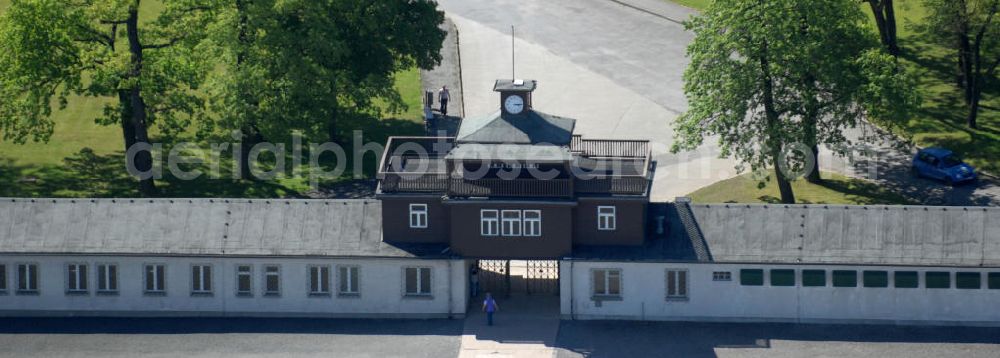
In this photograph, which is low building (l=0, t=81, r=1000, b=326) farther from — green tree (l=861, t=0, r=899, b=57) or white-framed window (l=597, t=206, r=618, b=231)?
green tree (l=861, t=0, r=899, b=57)

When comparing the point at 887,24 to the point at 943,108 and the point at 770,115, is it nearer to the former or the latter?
the point at 943,108

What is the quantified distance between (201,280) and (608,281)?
61.1ft

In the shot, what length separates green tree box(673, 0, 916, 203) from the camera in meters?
96.6

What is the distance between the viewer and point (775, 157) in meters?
98.4

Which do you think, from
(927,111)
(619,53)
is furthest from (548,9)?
(927,111)

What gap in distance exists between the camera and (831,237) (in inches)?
3393

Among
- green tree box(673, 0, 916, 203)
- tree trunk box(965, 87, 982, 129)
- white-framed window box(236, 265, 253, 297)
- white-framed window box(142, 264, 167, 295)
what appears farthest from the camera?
tree trunk box(965, 87, 982, 129)

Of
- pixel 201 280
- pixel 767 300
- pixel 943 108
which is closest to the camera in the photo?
pixel 767 300

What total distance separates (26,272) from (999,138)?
175ft

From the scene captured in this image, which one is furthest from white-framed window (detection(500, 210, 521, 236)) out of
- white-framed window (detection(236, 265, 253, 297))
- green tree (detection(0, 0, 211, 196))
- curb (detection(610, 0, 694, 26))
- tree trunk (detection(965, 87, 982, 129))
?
curb (detection(610, 0, 694, 26))

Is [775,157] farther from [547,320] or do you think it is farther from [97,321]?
[97,321]

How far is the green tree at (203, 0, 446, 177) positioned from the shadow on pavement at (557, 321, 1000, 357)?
894 inches

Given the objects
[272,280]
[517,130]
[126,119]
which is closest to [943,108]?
[517,130]

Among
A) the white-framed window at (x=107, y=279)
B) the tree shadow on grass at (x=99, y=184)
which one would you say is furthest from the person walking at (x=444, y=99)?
the white-framed window at (x=107, y=279)
